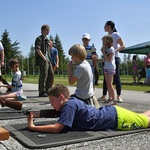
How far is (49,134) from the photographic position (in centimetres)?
345

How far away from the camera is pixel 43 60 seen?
8.33 m

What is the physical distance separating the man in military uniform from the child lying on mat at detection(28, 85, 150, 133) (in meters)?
4.71

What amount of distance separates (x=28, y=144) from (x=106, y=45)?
13.6 feet

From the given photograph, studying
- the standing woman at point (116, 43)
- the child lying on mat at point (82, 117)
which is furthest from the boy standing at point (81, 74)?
the standing woman at point (116, 43)

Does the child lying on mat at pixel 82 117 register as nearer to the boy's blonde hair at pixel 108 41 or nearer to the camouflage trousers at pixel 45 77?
the boy's blonde hair at pixel 108 41

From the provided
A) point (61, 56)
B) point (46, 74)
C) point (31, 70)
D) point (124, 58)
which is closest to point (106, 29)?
point (46, 74)

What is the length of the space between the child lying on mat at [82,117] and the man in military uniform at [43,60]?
471 centimetres

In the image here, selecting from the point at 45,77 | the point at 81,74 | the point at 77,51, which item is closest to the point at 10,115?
the point at 81,74

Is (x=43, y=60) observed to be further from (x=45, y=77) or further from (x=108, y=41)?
(x=108, y=41)

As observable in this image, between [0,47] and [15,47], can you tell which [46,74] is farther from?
[15,47]

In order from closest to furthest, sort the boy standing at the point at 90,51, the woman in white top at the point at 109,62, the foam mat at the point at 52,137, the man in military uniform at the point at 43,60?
the foam mat at the point at 52,137 → the woman in white top at the point at 109,62 → the boy standing at the point at 90,51 → the man in military uniform at the point at 43,60

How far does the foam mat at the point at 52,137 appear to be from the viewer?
3.02m

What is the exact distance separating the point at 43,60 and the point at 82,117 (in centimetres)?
494

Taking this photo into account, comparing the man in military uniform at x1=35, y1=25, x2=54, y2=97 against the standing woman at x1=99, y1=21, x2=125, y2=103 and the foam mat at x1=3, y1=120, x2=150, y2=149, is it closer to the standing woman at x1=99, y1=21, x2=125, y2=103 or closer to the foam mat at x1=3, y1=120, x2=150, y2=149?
the standing woman at x1=99, y1=21, x2=125, y2=103
